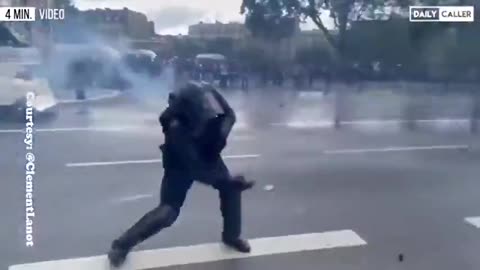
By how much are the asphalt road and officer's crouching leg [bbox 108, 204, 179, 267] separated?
1.0 inches

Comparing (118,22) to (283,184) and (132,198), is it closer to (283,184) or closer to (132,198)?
(132,198)

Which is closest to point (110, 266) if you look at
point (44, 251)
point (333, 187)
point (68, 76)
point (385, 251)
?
point (44, 251)

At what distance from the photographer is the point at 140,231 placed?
184 centimetres

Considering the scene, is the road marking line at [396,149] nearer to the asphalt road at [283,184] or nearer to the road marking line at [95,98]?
the asphalt road at [283,184]

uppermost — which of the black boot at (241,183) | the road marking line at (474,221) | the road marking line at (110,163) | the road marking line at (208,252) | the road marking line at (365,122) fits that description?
the road marking line at (365,122)

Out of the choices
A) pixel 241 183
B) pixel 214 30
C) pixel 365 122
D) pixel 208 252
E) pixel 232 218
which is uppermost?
pixel 214 30

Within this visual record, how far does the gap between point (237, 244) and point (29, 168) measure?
64cm

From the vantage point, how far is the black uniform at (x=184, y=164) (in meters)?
1.81

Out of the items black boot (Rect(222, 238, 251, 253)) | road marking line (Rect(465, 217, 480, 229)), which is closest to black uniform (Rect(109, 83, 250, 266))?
black boot (Rect(222, 238, 251, 253))

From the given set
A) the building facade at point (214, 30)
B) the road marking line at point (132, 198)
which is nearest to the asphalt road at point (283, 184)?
the road marking line at point (132, 198)

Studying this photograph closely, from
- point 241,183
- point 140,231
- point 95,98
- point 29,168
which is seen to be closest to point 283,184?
point 241,183

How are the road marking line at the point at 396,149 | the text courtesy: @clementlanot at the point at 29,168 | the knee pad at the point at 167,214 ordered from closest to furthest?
the text courtesy: @clementlanot at the point at 29,168
the knee pad at the point at 167,214
the road marking line at the point at 396,149

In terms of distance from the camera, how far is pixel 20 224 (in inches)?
71.1

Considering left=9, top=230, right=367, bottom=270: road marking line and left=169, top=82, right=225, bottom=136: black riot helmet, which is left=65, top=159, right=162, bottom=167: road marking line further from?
left=9, top=230, right=367, bottom=270: road marking line
